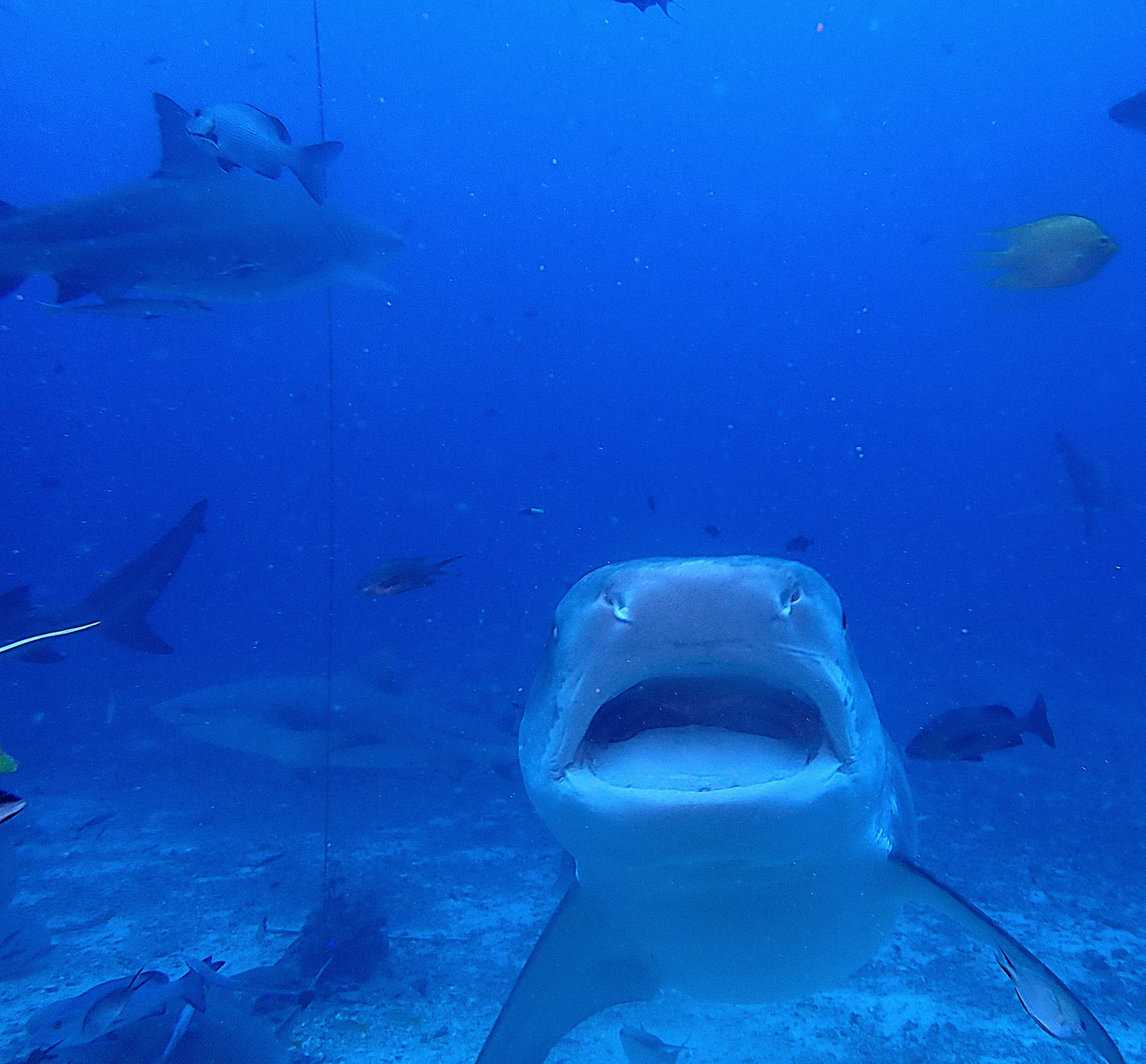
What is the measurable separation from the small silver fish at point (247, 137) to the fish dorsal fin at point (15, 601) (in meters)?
3.78

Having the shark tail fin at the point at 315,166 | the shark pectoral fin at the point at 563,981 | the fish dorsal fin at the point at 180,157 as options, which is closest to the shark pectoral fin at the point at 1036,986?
the shark pectoral fin at the point at 563,981

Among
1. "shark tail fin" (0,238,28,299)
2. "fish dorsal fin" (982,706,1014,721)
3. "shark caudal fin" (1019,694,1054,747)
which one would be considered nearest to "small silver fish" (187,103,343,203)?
"shark tail fin" (0,238,28,299)

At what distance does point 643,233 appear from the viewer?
225 ft

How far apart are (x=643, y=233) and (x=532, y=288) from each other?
627 inches

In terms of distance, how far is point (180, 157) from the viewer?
634 centimetres

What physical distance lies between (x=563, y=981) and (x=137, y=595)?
5534 millimetres

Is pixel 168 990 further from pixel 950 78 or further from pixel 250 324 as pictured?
pixel 250 324

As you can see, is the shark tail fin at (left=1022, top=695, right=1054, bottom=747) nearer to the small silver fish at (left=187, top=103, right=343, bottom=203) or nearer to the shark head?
the shark head

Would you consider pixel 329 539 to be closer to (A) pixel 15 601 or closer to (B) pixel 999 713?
(A) pixel 15 601

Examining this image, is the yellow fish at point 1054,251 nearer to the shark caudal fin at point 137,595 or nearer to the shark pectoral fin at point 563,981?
the shark pectoral fin at point 563,981

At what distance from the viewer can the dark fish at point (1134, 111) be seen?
6039 mm

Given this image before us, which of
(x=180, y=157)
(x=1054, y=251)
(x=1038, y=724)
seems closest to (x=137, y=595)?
(x=180, y=157)

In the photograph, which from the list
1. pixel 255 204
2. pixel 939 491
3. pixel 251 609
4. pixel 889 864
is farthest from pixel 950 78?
pixel 939 491

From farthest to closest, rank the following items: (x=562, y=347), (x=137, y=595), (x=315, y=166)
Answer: (x=562, y=347) → (x=137, y=595) → (x=315, y=166)
